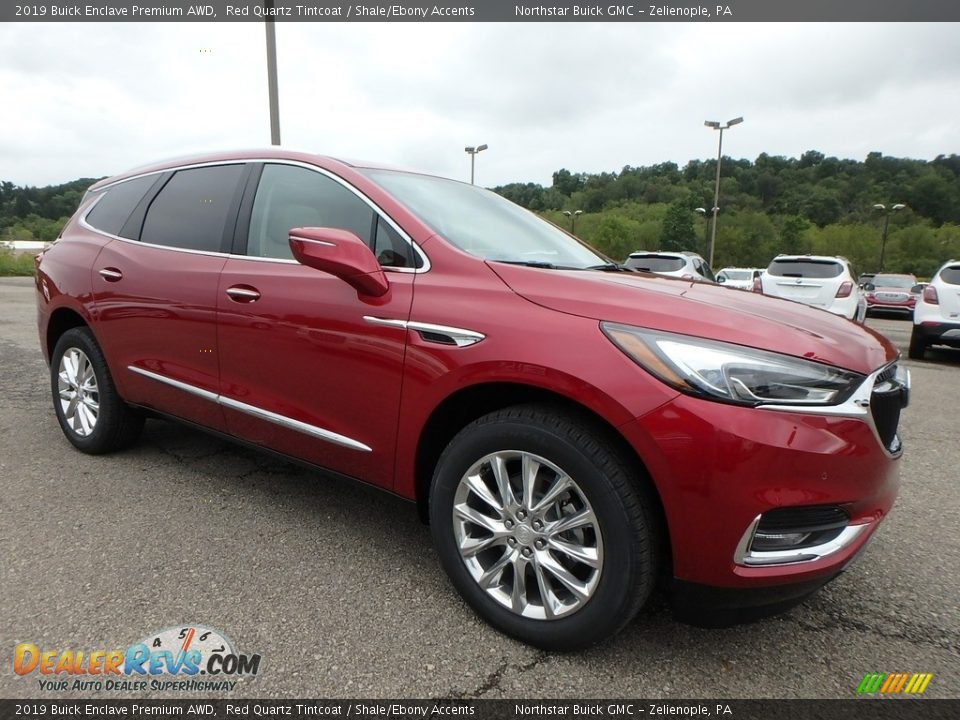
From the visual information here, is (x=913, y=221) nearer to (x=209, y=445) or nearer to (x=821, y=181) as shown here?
(x=821, y=181)

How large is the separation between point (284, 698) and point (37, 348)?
7142 mm

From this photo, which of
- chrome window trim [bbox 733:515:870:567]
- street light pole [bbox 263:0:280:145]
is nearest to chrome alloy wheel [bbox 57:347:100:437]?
chrome window trim [bbox 733:515:870:567]

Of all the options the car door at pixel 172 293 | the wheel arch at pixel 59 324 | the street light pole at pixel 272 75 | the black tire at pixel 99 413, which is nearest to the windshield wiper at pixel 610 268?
the car door at pixel 172 293

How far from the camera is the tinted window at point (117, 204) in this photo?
342 centimetres

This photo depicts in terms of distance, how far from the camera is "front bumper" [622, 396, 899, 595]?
5.20 ft

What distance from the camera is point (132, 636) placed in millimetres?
1943

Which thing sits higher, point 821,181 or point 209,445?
point 821,181

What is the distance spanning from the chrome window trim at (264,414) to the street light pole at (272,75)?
7438 millimetres

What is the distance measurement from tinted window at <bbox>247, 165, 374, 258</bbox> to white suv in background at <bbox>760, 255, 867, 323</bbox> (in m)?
8.52

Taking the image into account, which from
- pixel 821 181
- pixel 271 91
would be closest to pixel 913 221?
pixel 821 181

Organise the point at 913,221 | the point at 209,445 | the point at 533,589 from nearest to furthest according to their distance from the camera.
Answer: the point at 533,589 < the point at 209,445 < the point at 913,221

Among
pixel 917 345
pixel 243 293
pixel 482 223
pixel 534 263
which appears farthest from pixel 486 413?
pixel 917 345

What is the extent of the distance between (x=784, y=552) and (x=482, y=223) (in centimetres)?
167

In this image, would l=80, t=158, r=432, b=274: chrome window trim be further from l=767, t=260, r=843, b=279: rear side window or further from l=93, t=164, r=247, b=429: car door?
l=767, t=260, r=843, b=279: rear side window
